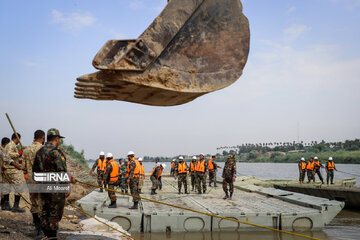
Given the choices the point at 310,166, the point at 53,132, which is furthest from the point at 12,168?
the point at 310,166

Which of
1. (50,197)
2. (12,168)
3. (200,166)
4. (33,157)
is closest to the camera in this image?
(50,197)

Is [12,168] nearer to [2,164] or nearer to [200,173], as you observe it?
[2,164]

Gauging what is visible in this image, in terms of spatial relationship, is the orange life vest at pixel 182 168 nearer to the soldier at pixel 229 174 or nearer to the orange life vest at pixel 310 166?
the soldier at pixel 229 174

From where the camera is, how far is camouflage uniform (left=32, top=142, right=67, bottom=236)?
165 inches

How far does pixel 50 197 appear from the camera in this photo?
4.21m

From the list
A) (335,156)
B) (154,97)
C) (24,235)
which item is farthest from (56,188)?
(335,156)

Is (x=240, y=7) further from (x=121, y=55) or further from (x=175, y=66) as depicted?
(x=121, y=55)

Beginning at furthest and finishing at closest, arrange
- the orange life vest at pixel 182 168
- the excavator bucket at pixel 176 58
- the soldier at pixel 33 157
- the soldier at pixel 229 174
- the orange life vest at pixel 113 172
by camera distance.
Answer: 1. the orange life vest at pixel 182 168
2. the soldier at pixel 229 174
3. the orange life vest at pixel 113 172
4. the soldier at pixel 33 157
5. the excavator bucket at pixel 176 58

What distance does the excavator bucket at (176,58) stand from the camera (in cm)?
258

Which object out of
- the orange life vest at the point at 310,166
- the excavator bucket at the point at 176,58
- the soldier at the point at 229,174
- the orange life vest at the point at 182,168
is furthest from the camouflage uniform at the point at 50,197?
the orange life vest at the point at 310,166

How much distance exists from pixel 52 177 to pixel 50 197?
262mm

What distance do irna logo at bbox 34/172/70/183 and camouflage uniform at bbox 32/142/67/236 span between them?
5 centimetres

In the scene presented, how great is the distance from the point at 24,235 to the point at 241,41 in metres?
4.63

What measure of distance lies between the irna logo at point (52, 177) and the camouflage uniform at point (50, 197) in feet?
0.18
